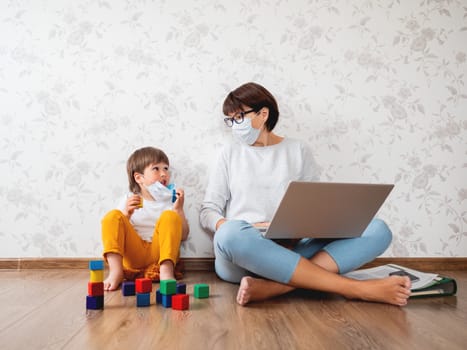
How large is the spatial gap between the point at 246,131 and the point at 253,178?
0.74ft

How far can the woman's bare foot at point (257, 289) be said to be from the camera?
171cm

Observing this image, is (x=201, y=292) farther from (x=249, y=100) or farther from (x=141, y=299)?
(x=249, y=100)

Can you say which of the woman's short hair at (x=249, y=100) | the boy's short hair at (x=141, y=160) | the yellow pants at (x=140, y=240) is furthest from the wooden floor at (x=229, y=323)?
the woman's short hair at (x=249, y=100)

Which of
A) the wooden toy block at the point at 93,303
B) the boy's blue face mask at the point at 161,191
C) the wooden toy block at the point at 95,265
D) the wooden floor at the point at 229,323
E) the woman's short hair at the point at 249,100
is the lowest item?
the wooden floor at the point at 229,323

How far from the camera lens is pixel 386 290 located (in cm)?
173

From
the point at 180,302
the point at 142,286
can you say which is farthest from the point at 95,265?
the point at 180,302

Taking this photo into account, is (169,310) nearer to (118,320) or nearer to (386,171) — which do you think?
(118,320)

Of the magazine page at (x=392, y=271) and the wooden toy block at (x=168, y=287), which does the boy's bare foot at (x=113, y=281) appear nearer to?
the wooden toy block at (x=168, y=287)

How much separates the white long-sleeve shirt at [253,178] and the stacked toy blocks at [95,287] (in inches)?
28.8

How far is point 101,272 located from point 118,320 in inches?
8.4

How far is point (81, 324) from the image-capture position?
4.82 ft

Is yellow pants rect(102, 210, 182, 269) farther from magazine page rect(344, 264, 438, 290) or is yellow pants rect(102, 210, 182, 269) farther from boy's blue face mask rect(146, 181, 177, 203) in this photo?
magazine page rect(344, 264, 438, 290)

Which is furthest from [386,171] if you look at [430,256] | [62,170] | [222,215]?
[62,170]

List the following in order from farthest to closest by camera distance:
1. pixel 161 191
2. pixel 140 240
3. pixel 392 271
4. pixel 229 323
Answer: pixel 161 191 → pixel 140 240 → pixel 392 271 → pixel 229 323
